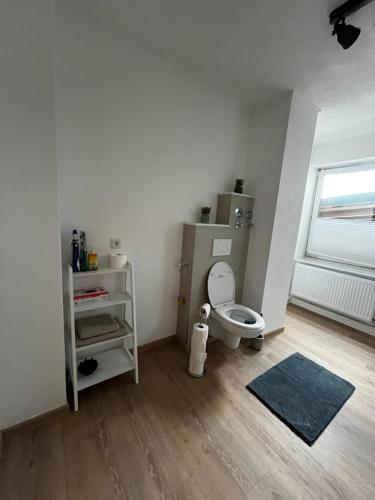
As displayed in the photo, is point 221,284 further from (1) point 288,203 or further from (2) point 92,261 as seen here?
(2) point 92,261

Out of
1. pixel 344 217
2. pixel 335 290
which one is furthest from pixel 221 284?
pixel 344 217

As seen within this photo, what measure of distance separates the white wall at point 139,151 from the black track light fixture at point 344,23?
0.97 metres

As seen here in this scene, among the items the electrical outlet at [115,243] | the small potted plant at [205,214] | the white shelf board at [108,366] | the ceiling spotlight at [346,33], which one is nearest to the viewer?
the ceiling spotlight at [346,33]

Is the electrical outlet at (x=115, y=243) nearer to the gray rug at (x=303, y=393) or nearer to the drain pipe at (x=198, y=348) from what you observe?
the drain pipe at (x=198, y=348)

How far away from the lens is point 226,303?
2107 millimetres

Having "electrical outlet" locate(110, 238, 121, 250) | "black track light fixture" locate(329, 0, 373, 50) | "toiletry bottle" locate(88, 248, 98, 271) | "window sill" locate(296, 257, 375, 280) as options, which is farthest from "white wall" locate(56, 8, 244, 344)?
"window sill" locate(296, 257, 375, 280)

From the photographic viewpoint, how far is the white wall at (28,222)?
922 mm

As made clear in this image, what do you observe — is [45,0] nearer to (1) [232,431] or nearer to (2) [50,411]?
(2) [50,411]

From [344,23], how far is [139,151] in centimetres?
138

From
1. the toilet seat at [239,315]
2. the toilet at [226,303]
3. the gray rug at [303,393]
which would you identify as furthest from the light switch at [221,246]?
the gray rug at [303,393]

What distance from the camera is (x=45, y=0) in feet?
3.02

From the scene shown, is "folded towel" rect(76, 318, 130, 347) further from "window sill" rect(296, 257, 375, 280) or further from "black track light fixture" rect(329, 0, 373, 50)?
"window sill" rect(296, 257, 375, 280)

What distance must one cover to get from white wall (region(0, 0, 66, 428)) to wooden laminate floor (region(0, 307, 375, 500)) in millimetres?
254

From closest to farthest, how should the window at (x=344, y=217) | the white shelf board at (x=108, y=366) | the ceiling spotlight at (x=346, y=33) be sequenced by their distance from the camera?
the ceiling spotlight at (x=346, y=33), the white shelf board at (x=108, y=366), the window at (x=344, y=217)
